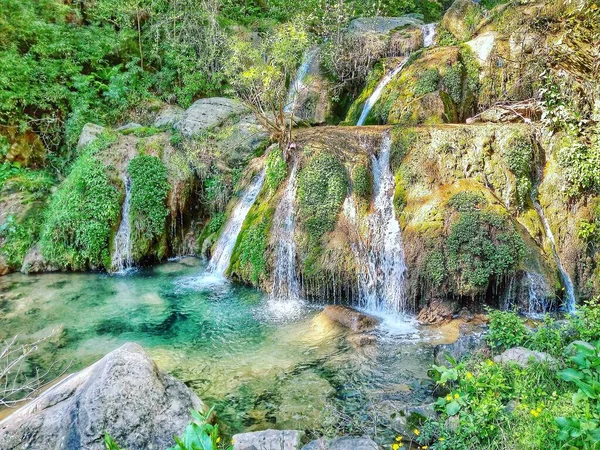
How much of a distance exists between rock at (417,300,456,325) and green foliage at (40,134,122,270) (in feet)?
25.9

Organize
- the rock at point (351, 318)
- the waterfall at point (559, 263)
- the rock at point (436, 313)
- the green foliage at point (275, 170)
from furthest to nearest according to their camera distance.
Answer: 1. the green foliage at point (275, 170)
2. the waterfall at point (559, 263)
3. the rock at point (436, 313)
4. the rock at point (351, 318)

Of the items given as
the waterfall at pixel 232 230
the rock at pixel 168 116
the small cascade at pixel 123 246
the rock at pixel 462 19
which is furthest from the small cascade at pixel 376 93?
the small cascade at pixel 123 246

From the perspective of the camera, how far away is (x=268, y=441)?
4.17 meters

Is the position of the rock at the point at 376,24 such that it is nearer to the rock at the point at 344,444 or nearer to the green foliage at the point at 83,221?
the green foliage at the point at 83,221

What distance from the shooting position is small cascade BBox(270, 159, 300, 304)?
884 cm

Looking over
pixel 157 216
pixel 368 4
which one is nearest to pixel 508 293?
pixel 157 216

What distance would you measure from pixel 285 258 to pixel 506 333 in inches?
188

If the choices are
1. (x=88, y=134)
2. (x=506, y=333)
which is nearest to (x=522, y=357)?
(x=506, y=333)

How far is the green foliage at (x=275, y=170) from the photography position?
9.91m

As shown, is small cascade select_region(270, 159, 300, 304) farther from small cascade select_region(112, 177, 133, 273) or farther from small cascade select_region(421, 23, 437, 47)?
small cascade select_region(421, 23, 437, 47)

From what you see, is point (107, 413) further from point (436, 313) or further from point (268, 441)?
point (436, 313)

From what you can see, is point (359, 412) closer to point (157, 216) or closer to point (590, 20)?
point (157, 216)

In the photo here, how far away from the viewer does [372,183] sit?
941 cm

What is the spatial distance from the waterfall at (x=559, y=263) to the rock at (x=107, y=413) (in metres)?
7.16
